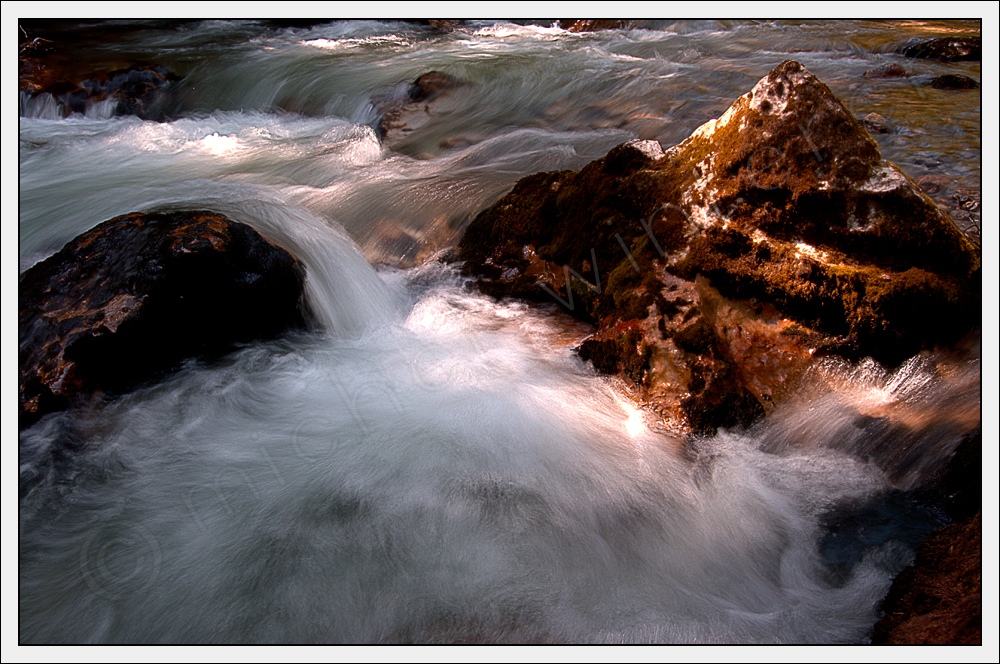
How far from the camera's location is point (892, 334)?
143 inches

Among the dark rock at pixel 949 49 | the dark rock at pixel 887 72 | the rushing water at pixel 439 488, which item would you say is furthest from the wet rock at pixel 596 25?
the rushing water at pixel 439 488

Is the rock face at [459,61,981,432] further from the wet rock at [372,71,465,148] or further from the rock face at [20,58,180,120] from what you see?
the rock face at [20,58,180,120]

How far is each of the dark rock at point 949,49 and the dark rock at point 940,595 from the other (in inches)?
340

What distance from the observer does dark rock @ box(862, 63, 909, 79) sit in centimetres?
871

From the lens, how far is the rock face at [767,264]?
3654 mm

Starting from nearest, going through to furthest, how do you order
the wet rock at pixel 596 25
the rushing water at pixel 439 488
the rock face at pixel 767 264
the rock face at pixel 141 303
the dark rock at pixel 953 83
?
the rushing water at pixel 439 488, the rock face at pixel 767 264, the rock face at pixel 141 303, the dark rock at pixel 953 83, the wet rock at pixel 596 25

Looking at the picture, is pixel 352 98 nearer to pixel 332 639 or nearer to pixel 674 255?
pixel 674 255

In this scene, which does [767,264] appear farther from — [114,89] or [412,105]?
[114,89]

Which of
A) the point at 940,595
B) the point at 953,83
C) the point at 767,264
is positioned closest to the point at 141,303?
the point at 767,264

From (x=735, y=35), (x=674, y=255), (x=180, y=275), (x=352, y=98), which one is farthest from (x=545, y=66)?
(x=180, y=275)

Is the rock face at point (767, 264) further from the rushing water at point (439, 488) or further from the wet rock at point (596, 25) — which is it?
the wet rock at point (596, 25)

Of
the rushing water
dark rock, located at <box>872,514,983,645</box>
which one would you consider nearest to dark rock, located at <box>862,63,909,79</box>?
the rushing water

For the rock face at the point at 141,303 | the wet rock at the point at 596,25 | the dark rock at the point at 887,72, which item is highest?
the wet rock at the point at 596,25

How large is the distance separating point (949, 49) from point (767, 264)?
785cm
